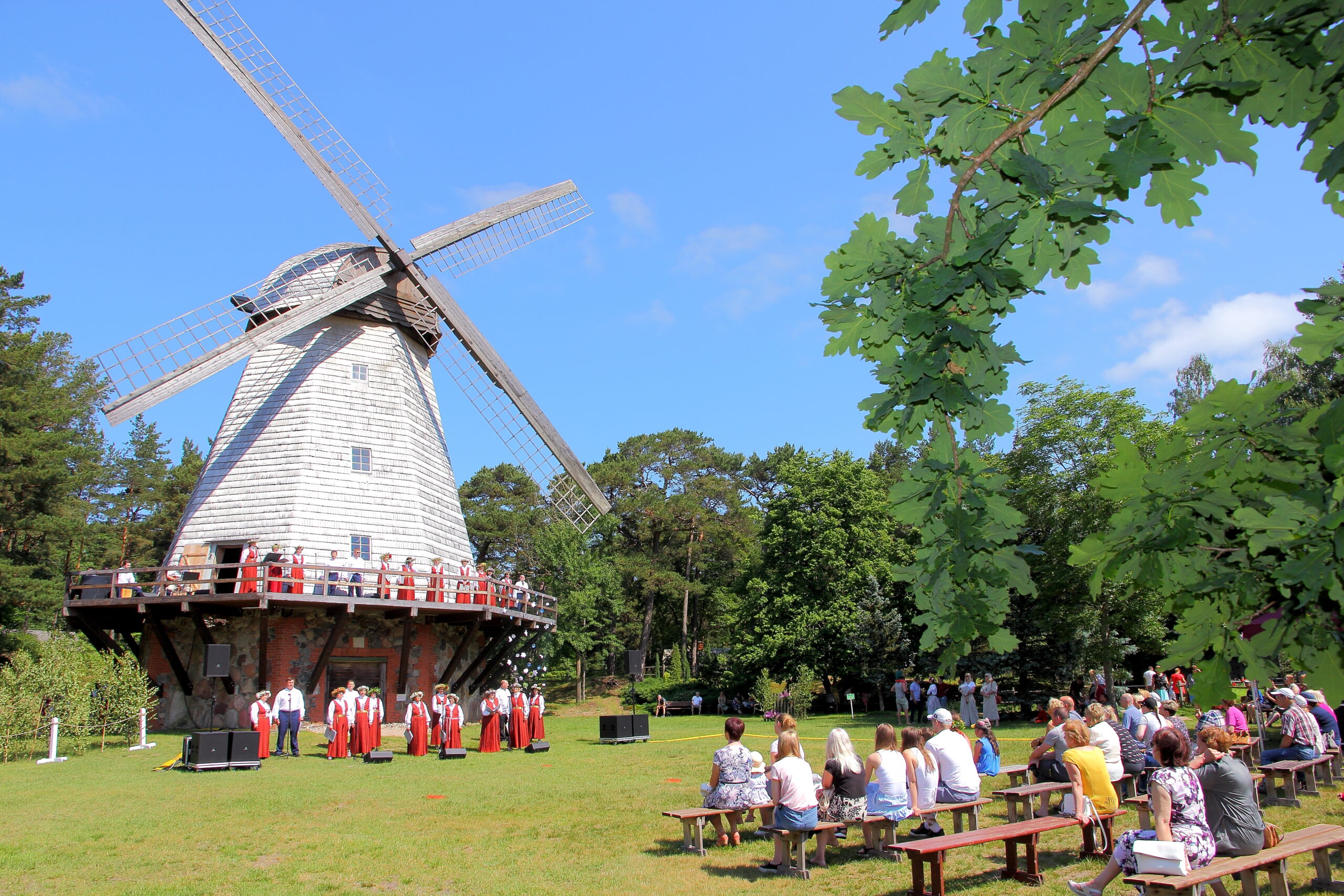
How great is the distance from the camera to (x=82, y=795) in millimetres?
11422

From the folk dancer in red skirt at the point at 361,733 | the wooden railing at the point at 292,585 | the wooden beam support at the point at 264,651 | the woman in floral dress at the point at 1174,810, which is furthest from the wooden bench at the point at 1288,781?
the wooden beam support at the point at 264,651

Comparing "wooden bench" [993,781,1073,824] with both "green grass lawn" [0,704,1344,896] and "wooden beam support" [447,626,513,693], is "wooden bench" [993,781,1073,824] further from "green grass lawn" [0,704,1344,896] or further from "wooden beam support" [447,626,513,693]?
"wooden beam support" [447,626,513,693]

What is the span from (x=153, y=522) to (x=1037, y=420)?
45.7 m

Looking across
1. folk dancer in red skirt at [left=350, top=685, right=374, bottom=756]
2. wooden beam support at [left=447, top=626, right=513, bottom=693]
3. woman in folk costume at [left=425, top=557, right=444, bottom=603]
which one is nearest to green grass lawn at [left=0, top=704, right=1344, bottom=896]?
folk dancer in red skirt at [left=350, top=685, right=374, bottom=756]

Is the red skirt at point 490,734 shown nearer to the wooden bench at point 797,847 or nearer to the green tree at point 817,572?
the wooden bench at point 797,847

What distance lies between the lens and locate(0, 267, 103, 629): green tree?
29.2m

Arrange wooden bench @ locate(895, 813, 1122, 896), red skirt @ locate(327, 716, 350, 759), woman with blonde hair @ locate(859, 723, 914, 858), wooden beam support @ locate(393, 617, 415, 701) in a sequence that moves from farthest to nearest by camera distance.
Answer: wooden beam support @ locate(393, 617, 415, 701) → red skirt @ locate(327, 716, 350, 759) → woman with blonde hair @ locate(859, 723, 914, 858) → wooden bench @ locate(895, 813, 1122, 896)

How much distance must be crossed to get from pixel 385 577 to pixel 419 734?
487cm

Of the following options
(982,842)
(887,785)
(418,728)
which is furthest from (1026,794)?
(418,728)

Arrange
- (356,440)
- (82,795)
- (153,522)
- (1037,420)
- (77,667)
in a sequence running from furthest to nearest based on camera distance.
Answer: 1. (153,522)
2. (1037,420)
3. (356,440)
4. (77,667)
5. (82,795)

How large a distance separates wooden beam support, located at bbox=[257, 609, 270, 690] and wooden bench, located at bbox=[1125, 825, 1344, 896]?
58.0ft

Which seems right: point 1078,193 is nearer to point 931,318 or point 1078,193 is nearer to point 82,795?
point 931,318

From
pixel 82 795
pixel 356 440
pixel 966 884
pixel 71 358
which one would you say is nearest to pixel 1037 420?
pixel 356 440

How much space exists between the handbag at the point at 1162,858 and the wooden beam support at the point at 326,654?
17155 mm
